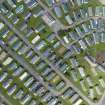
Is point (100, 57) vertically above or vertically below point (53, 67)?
below

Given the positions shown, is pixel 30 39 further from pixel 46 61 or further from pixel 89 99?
pixel 89 99

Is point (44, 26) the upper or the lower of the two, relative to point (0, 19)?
lower

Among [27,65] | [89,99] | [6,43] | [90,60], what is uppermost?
[6,43]

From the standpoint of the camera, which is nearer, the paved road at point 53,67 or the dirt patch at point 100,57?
the paved road at point 53,67

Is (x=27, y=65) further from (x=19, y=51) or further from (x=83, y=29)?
(x=83, y=29)

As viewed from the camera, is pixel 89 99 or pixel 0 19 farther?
pixel 89 99

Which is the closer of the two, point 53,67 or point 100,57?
point 53,67

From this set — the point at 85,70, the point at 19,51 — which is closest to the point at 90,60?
the point at 85,70

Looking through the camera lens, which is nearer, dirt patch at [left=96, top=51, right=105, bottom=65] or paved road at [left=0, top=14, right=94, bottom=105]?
paved road at [left=0, top=14, right=94, bottom=105]

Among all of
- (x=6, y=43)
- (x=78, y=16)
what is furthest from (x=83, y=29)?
(x=6, y=43)
